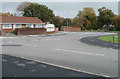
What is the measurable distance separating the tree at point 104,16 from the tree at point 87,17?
3094 millimetres

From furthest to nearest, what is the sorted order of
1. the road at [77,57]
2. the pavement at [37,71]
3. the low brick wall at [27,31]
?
the low brick wall at [27,31], the road at [77,57], the pavement at [37,71]

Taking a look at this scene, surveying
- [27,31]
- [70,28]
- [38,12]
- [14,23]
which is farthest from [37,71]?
[70,28]

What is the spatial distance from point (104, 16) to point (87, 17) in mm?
7764

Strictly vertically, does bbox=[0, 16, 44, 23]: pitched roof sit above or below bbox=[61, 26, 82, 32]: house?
above

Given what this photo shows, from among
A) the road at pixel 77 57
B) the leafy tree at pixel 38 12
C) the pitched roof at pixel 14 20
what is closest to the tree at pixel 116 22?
the leafy tree at pixel 38 12

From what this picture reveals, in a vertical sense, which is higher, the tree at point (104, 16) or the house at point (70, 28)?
Answer: the tree at point (104, 16)

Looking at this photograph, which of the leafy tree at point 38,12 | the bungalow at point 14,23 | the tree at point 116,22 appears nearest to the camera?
the bungalow at point 14,23

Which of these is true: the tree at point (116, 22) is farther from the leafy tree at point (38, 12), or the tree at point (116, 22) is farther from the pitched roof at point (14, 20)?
the pitched roof at point (14, 20)

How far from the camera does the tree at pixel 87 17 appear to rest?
241ft

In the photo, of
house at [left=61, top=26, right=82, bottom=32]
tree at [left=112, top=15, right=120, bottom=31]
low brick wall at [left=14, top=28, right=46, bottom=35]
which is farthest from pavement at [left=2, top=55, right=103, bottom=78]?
tree at [left=112, top=15, right=120, bottom=31]

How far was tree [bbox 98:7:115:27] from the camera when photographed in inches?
2771

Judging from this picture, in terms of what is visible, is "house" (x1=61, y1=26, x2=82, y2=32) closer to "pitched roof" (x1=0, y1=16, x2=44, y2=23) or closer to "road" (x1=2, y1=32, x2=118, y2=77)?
"pitched roof" (x1=0, y1=16, x2=44, y2=23)

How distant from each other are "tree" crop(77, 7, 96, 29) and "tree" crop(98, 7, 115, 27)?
3.09 meters

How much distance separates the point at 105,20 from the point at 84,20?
8.75 m
